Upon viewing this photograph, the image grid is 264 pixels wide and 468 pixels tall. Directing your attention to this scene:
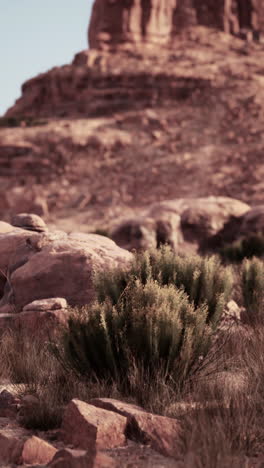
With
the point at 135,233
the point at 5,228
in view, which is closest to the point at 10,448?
the point at 5,228

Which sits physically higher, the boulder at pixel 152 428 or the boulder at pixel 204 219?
the boulder at pixel 204 219

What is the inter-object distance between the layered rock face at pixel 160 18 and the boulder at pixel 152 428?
51844 millimetres

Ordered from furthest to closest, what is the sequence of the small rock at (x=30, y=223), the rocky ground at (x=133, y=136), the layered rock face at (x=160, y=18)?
the layered rock face at (x=160, y=18) → the rocky ground at (x=133, y=136) → the small rock at (x=30, y=223)

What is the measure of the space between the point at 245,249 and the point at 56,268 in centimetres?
1196

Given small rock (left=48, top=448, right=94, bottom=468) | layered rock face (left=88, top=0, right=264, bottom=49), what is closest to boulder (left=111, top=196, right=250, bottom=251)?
small rock (left=48, top=448, right=94, bottom=468)

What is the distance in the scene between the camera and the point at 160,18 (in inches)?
2226

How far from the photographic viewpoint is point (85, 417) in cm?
377

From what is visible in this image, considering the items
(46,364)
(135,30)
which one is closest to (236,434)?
(46,364)

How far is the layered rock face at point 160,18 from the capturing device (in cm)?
5406

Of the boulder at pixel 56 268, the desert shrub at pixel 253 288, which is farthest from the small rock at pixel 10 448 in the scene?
the desert shrub at pixel 253 288

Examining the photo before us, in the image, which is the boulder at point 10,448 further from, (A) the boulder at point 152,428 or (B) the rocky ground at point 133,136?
(B) the rocky ground at point 133,136

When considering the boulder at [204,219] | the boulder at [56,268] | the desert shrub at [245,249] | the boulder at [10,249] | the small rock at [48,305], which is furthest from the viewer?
the boulder at [204,219]

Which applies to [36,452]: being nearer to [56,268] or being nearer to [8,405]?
[8,405]

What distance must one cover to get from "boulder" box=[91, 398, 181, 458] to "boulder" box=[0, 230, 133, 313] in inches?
158
